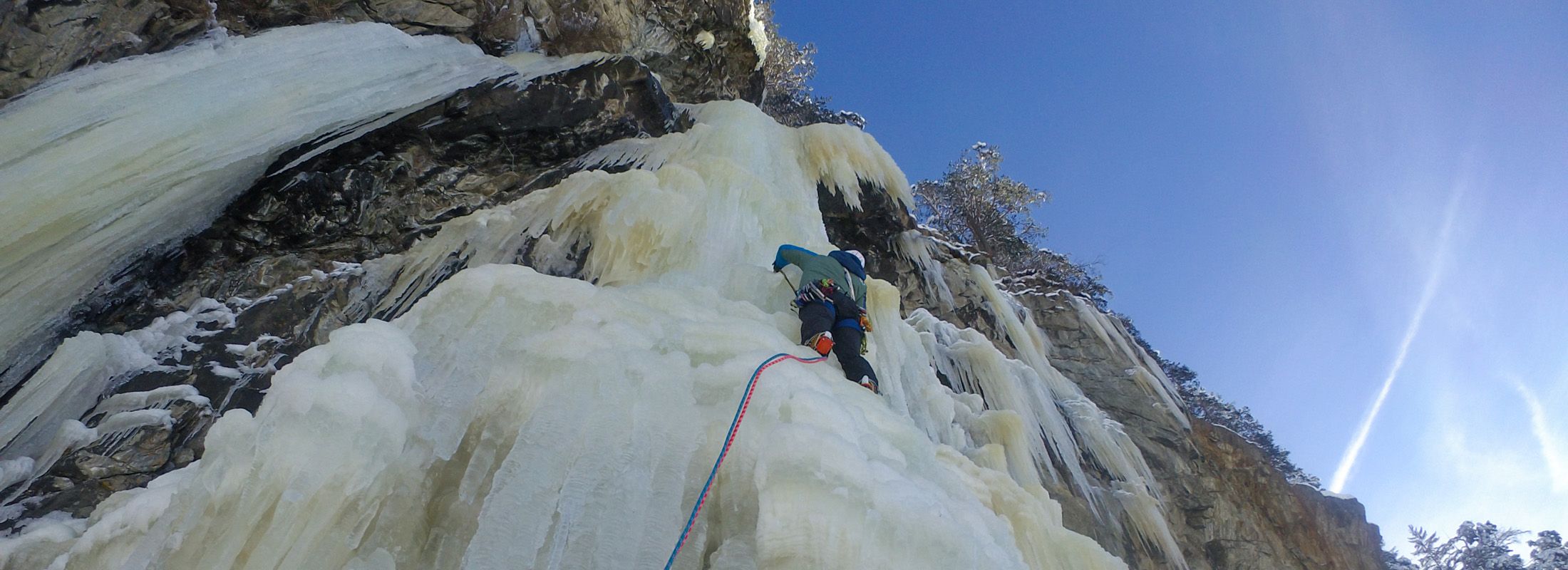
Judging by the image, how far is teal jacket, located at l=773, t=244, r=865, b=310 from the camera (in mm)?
4059

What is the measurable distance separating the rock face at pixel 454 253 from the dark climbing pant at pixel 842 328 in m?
2.05

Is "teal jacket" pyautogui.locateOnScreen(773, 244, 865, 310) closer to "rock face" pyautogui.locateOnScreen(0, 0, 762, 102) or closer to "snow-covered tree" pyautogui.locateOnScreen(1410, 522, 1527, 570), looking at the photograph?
"rock face" pyautogui.locateOnScreen(0, 0, 762, 102)

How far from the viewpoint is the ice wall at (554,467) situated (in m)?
1.75

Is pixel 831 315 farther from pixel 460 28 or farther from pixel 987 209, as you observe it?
pixel 987 209

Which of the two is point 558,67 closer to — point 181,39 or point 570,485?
point 181,39

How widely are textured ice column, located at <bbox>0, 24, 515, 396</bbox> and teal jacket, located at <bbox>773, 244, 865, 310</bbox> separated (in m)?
2.58

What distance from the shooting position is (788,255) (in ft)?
14.4

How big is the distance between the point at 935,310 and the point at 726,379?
20.7 ft

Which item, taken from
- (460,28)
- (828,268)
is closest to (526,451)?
(828,268)

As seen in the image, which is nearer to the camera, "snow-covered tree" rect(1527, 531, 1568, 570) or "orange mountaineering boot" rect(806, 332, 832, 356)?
"orange mountaineering boot" rect(806, 332, 832, 356)

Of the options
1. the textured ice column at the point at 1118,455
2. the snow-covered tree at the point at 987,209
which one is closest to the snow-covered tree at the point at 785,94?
the snow-covered tree at the point at 987,209

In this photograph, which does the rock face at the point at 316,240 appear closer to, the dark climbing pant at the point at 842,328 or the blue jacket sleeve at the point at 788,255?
the blue jacket sleeve at the point at 788,255

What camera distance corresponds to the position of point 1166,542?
6.94 metres

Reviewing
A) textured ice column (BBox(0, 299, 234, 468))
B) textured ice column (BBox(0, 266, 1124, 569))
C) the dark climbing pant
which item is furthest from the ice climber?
textured ice column (BBox(0, 299, 234, 468))
